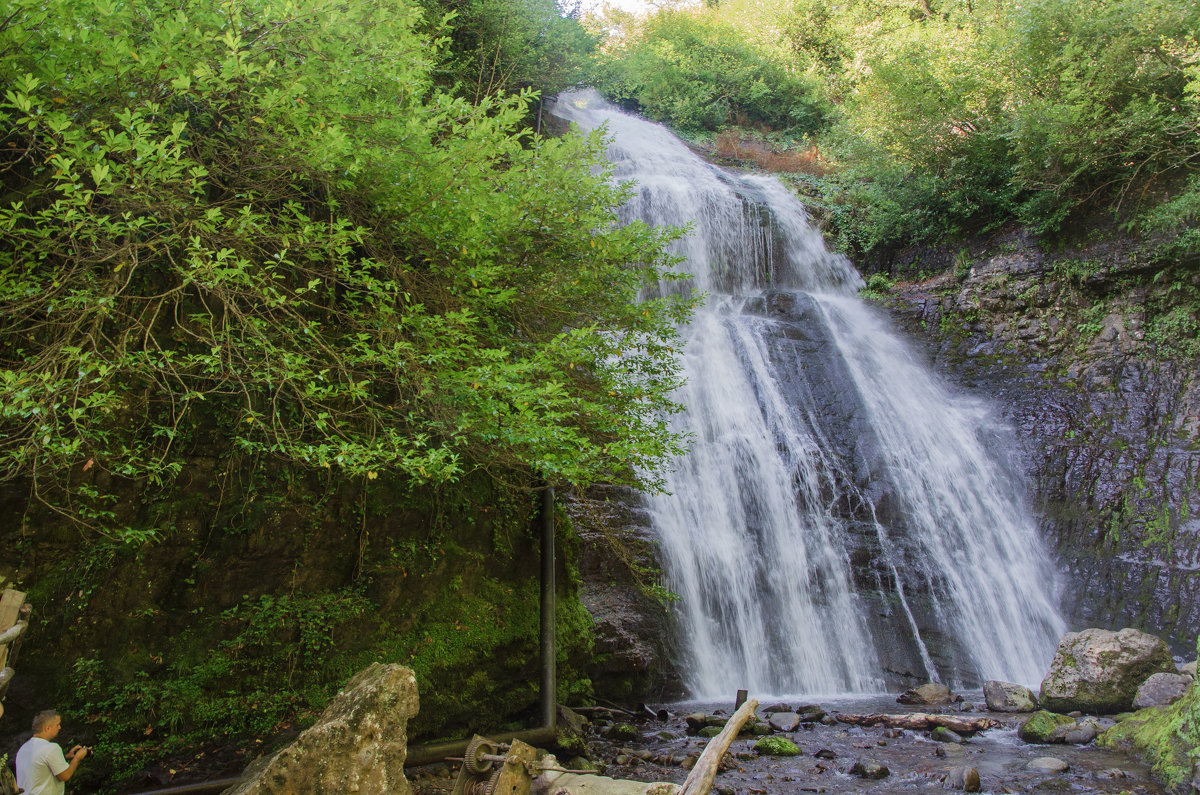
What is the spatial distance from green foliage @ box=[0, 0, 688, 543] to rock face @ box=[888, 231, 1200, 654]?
369 inches

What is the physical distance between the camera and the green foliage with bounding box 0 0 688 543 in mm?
4078

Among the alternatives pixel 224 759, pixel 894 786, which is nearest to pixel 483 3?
pixel 224 759

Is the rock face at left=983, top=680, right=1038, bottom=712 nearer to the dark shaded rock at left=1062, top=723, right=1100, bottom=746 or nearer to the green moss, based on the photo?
the dark shaded rock at left=1062, top=723, right=1100, bottom=746

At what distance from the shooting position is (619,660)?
824 centimetres

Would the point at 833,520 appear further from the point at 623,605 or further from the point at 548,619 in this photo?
the point at 548,619

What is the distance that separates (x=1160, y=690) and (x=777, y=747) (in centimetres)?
447

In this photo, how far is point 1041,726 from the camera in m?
7.04

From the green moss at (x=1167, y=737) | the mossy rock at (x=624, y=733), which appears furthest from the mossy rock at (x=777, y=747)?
the green moss at (x=1167, y=737)

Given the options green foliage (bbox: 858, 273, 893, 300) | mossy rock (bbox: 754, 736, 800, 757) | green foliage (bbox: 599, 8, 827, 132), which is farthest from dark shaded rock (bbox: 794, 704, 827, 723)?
green foliage (bbox: 599, 8, 827, 132)

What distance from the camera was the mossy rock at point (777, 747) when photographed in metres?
6.62

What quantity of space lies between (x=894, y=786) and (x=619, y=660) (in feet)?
10.8

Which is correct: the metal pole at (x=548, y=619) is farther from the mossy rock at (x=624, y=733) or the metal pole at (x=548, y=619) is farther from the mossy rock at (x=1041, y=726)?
the mossy rock at (x=1041, y=726)

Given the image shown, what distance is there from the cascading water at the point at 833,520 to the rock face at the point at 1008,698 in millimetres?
1406

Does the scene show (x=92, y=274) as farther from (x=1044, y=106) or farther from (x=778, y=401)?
(x=1044, y=106)
